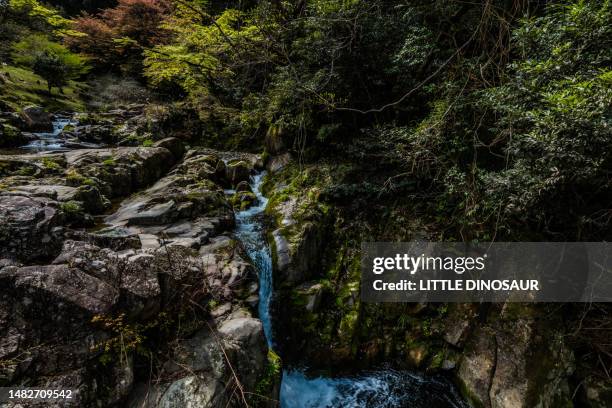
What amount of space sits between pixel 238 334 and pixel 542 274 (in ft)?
16.2

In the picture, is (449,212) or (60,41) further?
(60,41)

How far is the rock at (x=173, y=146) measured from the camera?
9680mm

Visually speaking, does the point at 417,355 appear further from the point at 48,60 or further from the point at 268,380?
the point at 48,60

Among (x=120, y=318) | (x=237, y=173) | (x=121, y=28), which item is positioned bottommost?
(x=120, y=318)

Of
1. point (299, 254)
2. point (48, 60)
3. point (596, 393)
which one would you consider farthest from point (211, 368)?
point (48, 60)

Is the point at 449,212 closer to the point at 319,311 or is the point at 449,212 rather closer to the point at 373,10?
the point at 319,311

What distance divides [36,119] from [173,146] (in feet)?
17.6

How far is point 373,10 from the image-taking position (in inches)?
237

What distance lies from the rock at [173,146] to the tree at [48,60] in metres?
8.18

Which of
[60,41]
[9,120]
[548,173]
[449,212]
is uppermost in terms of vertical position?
[60,41]

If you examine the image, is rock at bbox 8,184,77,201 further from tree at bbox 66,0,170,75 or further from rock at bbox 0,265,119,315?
tree at bbox 66,0,170,75

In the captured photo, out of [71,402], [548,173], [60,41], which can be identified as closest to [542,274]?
[548,173]

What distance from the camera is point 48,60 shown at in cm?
1311

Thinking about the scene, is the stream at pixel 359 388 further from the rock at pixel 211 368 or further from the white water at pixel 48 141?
the white water at pixel 48 141
